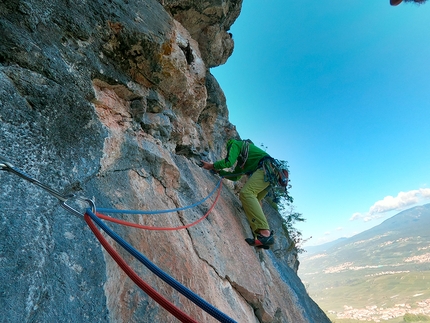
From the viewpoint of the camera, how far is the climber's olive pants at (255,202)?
5344mm

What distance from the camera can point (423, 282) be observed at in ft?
341

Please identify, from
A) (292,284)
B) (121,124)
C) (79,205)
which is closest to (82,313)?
(79,205)

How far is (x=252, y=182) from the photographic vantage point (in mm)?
5641

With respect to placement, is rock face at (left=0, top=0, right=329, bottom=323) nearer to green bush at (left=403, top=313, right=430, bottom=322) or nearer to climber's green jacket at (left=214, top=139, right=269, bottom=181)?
climber's green jacket at (left=214, top=139, right=269, bottom=181)

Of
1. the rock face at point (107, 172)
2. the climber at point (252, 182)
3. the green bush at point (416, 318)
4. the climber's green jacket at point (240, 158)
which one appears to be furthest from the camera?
the green bush at point (416, 318)

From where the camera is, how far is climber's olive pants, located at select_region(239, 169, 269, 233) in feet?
17.5

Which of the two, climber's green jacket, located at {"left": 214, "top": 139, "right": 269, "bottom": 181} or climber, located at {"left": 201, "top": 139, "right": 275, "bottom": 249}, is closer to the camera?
climber, located at {"left": 201, "top": 139, "right": 275, "bottom": 249}

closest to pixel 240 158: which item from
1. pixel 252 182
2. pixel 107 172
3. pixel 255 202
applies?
pixel 252 182

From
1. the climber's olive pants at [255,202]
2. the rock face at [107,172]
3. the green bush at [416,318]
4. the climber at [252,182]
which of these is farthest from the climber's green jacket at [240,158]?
the green bush at [416,318]

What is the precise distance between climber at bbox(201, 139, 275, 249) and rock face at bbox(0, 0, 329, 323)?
327 mm

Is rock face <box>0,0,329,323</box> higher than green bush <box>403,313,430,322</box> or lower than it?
higher

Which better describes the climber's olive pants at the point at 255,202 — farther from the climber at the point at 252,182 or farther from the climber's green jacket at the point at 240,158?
the climber's green jacket at the point at 240,158

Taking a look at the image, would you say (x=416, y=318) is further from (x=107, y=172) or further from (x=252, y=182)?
(x=107, y=172)

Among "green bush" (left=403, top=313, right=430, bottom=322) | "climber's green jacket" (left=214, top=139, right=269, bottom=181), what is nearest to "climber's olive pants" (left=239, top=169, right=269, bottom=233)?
"climber's green jacket" (left=214, top=139, right=269, bottom=181)
